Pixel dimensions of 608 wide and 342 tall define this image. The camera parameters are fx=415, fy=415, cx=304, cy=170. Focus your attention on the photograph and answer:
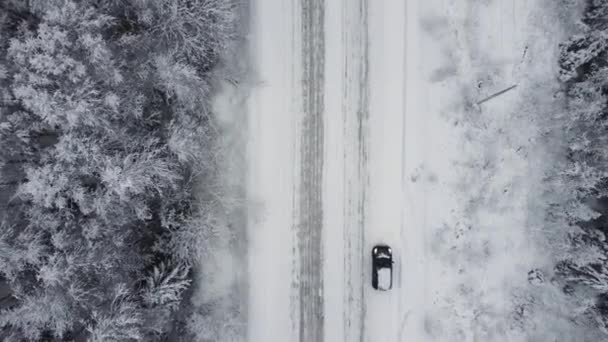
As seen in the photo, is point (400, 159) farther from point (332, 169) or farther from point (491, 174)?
point (491, 174)

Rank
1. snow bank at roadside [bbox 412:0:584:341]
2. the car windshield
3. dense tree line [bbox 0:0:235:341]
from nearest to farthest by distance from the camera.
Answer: dense tree line [bbox 0:0:235:341]
snow bank at roadside [bbox 412:0:584:341]
the car windshield

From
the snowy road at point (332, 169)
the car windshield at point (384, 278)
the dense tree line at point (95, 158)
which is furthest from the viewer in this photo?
the snowy road at point (332, 169)

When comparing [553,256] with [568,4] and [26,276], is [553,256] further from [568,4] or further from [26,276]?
[26,276]

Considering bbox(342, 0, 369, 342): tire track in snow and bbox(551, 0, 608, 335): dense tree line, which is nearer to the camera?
bbox(551, 0, 608, 335): dense tree line

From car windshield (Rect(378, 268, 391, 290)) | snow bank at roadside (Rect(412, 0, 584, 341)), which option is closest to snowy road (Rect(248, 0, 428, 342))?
car windshield (Rect(378, 268, 391, 290))

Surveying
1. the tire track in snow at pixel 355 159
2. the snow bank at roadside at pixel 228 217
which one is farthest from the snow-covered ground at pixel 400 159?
the snow bank at roadside at pixel 228 217

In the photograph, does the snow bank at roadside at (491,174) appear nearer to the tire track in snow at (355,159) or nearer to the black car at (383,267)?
the black car at (383,267)

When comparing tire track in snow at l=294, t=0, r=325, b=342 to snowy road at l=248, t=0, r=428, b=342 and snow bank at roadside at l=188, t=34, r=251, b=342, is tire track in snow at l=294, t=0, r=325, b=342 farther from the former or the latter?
snow bank at roadside at l=188, t=34, r=251, b=342
